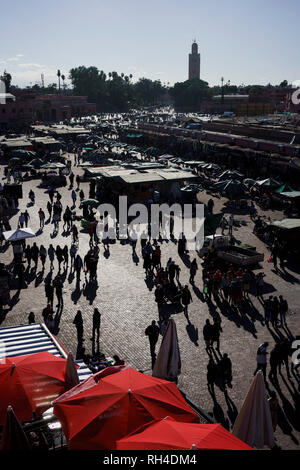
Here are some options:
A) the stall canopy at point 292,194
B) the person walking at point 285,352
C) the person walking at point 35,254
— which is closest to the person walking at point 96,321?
the person walking at point 285,352

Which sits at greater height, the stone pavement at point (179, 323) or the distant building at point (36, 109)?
the distant building at point (36, 109)

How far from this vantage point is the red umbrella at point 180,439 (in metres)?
5.25

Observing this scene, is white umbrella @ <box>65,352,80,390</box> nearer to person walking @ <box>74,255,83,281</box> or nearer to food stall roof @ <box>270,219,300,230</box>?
person walking @ <box>74,255,83,281</box>

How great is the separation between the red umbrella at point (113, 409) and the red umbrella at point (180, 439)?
483 millimetres

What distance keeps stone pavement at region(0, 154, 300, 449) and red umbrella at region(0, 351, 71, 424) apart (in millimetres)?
3181

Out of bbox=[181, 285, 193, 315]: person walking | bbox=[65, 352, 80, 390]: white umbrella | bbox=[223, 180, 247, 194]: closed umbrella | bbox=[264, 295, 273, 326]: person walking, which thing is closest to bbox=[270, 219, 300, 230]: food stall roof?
bbox=[264, 295, 273, 326]: person walking

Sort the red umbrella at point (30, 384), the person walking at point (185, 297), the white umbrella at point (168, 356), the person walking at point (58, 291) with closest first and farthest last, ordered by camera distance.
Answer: the red umbrella at point (30, 384)
the white umbrella at point (168, 356)
the person walking at point (185, 297)
the person walking at point (58, 291)

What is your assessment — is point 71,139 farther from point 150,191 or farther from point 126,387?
point 126,387

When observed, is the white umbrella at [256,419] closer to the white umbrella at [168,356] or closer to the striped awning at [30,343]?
the white umbrella at [168,356]

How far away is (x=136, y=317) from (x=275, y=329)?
4.09 metres

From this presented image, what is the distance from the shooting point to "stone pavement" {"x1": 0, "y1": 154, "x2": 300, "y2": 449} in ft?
31.1

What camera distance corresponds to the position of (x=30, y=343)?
9812 millimetres

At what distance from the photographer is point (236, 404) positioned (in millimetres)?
9266
